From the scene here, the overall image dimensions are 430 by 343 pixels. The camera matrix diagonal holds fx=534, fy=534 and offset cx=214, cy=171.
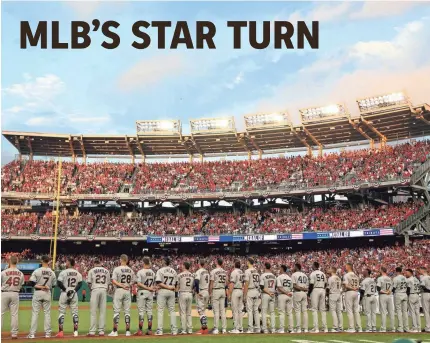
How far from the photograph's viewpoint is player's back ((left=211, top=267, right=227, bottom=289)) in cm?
1511

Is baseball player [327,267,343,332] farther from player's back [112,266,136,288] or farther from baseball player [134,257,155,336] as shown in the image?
player's back [112,266,136,288]

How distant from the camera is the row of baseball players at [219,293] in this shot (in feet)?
45.4

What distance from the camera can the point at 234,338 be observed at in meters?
14.0

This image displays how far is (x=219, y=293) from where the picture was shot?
50.1 feet

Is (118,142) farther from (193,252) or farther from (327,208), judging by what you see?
(327,208)

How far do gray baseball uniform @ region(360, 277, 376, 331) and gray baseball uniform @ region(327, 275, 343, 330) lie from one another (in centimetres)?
105

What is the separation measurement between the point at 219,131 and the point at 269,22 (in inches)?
1205

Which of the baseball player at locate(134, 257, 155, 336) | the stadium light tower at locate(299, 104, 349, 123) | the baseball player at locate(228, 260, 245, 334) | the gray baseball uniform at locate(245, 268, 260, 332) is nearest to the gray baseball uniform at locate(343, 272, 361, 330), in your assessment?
the gray baseball uniform at locate(245, 268, 260, 332)

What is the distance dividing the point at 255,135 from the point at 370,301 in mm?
33601

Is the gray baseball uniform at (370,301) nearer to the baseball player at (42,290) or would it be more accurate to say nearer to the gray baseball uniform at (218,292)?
the gray baseball uniform at (218,292)

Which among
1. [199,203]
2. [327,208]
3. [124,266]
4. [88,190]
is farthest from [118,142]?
[124,266]

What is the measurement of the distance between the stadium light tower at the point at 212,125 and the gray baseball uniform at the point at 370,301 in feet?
111

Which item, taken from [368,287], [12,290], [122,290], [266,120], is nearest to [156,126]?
[266,120]

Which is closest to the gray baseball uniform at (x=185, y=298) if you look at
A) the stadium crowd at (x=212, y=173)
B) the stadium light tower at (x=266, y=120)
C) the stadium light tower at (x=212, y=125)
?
the stadium crowd at (x=212, y=173)
